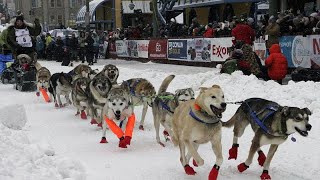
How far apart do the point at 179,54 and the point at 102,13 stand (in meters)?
27.6

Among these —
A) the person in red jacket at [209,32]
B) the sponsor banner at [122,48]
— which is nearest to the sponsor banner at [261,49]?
the person in red jacket at [209,32]

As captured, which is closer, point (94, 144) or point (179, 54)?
point (94, 144)

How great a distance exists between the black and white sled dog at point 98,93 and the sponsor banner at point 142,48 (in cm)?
1326

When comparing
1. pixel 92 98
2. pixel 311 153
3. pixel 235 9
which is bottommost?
pixel 311 153

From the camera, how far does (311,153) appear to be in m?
5.66

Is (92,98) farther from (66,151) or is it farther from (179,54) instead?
(179,54)

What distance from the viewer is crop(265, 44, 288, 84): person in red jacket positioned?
971cm

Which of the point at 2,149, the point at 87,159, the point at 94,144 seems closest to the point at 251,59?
the point at 94,144

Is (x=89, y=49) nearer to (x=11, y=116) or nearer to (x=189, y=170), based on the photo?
(x=11, y=116)

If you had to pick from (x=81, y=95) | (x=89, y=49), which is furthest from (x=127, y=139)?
(x=89, y=49)

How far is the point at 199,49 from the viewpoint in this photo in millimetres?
16547

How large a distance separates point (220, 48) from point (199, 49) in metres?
1.46

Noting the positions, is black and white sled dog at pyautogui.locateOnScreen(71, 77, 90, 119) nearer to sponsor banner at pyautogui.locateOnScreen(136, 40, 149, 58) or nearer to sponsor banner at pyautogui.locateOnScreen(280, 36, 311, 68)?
sponsor banner at pyautogui.locateOnScreen(280, 36, 311, 68)

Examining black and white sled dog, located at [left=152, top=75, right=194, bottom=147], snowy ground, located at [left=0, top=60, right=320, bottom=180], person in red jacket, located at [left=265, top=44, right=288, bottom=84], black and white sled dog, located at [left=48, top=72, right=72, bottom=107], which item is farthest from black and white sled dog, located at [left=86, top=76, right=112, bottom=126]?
person in red jacket, located at [left=265, top=44, right=288, bottom=84]
